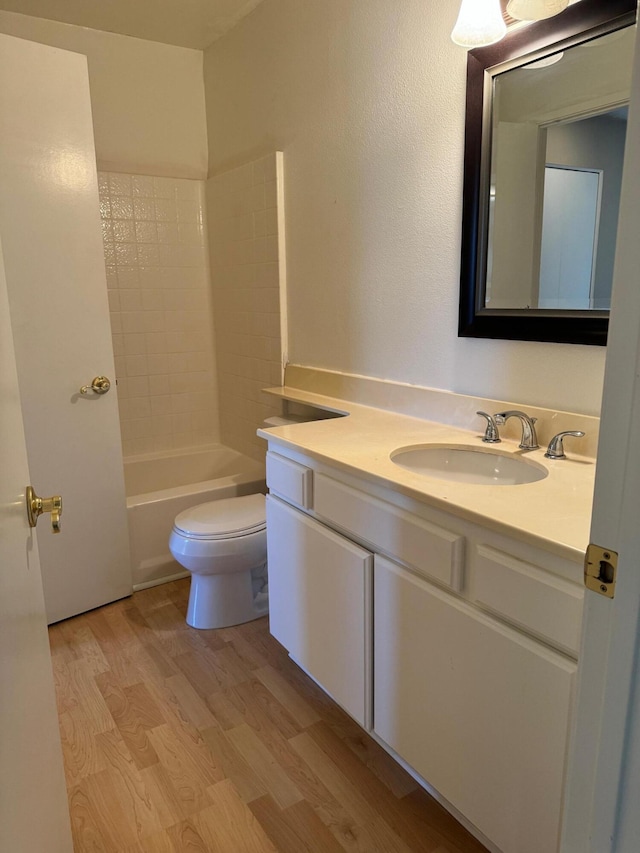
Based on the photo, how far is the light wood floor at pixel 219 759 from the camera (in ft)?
4.60

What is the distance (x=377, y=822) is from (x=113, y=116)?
3.03m

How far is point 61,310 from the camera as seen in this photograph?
2143mm

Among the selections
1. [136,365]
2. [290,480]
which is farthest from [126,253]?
[290,480]

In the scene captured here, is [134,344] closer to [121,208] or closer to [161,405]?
[161,405]

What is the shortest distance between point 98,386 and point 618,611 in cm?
203

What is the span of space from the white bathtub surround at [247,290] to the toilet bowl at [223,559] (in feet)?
2.49

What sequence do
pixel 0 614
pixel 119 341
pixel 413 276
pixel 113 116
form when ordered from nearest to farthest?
1. pixel 0 614
2. pixel 413 276
3. pixel 113 116
4. pixel 119 341

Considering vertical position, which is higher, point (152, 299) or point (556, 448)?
point (152, 299)

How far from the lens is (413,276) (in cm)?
192

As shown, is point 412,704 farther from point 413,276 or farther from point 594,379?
point 413,276

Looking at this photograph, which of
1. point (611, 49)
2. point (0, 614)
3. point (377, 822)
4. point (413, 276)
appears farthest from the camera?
point (413, 276)

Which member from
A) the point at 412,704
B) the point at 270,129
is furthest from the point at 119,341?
the point at 412,704

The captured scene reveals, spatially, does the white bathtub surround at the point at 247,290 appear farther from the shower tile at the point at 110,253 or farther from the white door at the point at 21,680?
the white door at the point at 21,680

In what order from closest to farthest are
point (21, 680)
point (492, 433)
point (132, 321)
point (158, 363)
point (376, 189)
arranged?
point (21, 680) < point (492, 433) < point (376, 189) < point (132, 321) < point (158, 363)
